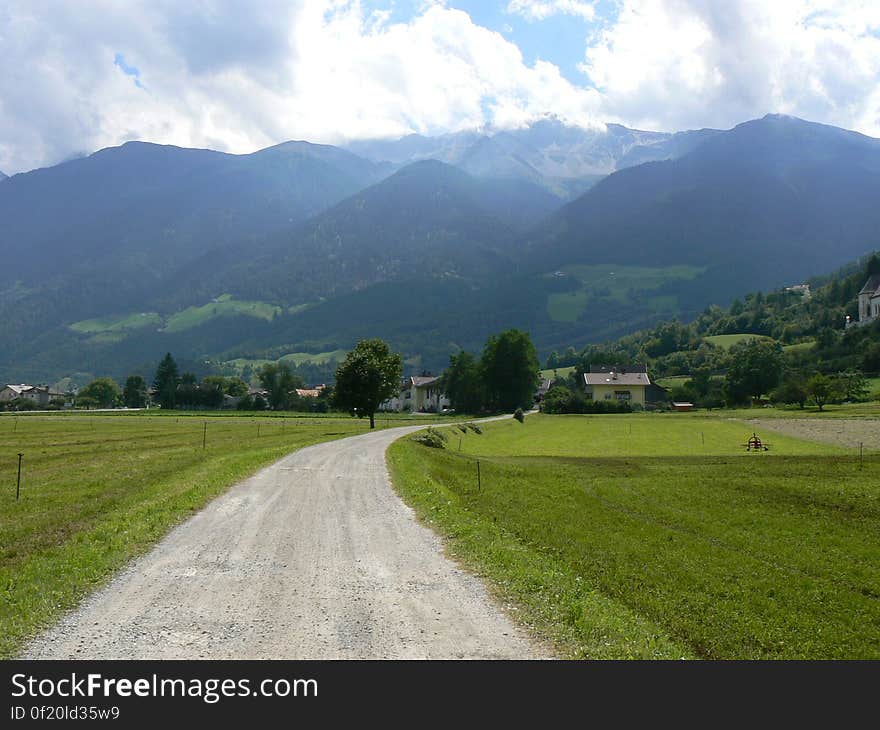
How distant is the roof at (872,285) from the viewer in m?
191

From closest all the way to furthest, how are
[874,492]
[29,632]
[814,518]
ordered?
[29,632]
[814,518]
[874,492]

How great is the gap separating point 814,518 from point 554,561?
1227cm

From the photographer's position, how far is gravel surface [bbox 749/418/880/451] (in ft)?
181

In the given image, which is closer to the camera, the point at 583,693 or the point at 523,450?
the point at 583,693

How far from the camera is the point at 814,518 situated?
74.9 ft

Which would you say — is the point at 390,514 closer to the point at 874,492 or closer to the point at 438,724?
the point at 438,724

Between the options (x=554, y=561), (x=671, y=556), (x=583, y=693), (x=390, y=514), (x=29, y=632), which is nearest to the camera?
(x=583, y=693)

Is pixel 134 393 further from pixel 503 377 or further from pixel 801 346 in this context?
pixel 801 346

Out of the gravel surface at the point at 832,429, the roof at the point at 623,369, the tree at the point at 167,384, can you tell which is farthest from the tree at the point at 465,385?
the tree at the point at 167,384

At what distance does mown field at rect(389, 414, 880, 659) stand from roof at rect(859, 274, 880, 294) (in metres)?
180

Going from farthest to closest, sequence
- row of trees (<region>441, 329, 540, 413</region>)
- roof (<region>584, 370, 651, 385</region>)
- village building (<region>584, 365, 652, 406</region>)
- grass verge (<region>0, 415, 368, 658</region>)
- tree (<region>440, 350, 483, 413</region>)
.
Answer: roof (<region>584, 370, 651, 385</region>), village building (<region>584, 365, 652, 406</region>), tree (<region>440, 350, 483, 413</region>), row of trees (<region>441, 329, 540, 413</region>), grass verge (<region>0, 415, 368, 658</region>)

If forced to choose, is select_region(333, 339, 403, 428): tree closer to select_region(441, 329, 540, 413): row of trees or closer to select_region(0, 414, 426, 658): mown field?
select_region(0, 414, 426, 658): mown field

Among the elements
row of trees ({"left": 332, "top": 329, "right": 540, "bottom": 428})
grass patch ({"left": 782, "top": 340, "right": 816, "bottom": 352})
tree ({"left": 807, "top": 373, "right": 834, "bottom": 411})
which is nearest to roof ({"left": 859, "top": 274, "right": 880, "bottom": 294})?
grass patch ({"left": 782, "top": 340, "right": 816, "bottom": 352})

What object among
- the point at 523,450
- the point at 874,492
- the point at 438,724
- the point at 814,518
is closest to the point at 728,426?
the point at 523,450
